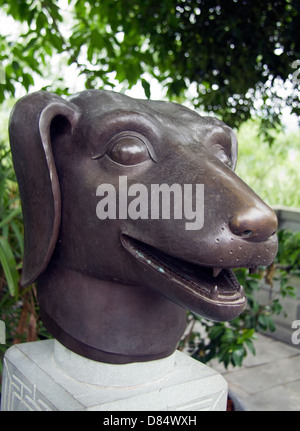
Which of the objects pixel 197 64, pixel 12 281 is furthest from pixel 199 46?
pixel 12 281

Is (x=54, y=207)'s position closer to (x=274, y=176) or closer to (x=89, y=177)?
(x=89, y=177)

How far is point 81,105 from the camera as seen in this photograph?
55.3 inches

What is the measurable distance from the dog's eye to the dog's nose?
0.31 m

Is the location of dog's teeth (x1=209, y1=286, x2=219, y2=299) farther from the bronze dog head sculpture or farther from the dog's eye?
the dog's eye

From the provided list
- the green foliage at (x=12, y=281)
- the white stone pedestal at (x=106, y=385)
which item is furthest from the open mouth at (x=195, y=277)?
the green foliage at (x=12, y=281)

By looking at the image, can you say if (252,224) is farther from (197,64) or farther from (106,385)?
(197,64)

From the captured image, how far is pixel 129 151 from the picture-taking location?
1276 mm

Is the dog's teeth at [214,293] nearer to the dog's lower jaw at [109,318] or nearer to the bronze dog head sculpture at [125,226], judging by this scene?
the bronze dog head sculpture at [125,226]

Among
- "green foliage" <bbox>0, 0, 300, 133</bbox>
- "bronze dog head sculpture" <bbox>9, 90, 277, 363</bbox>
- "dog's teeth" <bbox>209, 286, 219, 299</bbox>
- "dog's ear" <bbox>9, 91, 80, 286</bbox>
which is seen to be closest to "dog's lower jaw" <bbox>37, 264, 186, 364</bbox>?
"bronze dog head sculpture" <bbox>9, 90, 277, 363</bbox>

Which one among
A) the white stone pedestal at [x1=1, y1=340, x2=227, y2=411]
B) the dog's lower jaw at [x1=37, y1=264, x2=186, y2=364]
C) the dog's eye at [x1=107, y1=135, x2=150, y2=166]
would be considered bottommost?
the white stone pedestal at [x1=1, y1=340, x2=227, y2=411]

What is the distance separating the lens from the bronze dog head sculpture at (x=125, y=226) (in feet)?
3.86

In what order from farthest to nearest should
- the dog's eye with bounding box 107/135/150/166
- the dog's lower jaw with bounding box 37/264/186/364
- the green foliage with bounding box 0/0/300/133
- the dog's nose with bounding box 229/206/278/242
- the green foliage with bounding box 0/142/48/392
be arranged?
the green foliage with bounding box 0/0/300/133 < the green foliage with bounding box 0/142/48/392 < the dog's lower jaw with bounding box 37/264/186/364 < the dog's eye with bounding box 107/135/150/166 < the dog's nose with bounding box 229/206/278/242

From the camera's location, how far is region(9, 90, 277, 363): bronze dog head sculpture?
1.18 m

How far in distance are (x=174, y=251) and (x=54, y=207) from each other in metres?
0.38
